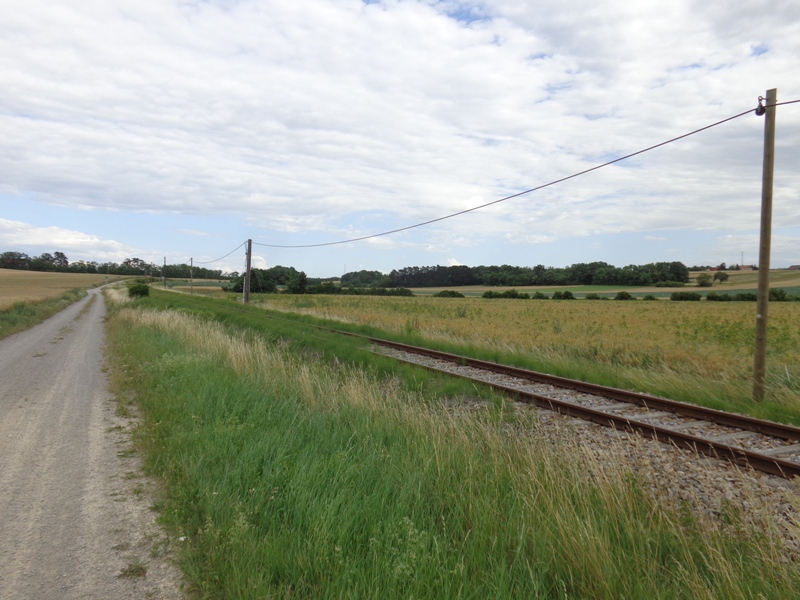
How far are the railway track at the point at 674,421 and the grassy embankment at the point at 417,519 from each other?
165cm

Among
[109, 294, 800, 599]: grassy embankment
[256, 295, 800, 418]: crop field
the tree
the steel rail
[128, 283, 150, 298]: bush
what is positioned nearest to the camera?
[109, 294, 800, 599]: grassy embankment

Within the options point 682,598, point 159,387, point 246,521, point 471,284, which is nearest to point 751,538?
point 682,598

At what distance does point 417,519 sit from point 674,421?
5.66 m

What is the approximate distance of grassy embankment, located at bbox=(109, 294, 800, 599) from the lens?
3426mm

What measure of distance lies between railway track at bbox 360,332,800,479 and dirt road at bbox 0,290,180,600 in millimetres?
5074

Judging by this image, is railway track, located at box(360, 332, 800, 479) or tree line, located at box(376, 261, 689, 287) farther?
tree line, located at box(376, 261, 689, 287)

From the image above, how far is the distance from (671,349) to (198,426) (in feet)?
45.2

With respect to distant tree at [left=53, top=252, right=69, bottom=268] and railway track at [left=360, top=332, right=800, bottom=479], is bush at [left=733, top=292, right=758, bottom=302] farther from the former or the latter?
distant tree at [left=53, top=252, right=69, bottom=268]

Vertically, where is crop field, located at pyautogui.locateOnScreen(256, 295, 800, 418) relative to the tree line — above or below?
below

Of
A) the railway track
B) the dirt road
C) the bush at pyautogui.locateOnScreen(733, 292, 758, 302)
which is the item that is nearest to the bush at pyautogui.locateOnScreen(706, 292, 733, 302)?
the bush at pyautogui.locateOnScreen(733, 292, 758, 302)

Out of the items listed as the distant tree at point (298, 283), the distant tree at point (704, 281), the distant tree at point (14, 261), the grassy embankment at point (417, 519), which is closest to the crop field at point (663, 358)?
the grassy embankment at point (417, 519)

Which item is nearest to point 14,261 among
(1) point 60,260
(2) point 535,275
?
(1) point 60,260

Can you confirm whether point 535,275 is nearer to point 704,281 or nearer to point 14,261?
point 704,281

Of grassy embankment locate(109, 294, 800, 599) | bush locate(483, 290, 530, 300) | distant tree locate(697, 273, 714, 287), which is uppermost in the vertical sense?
distant tree locate(697, 273, 714, 287)
